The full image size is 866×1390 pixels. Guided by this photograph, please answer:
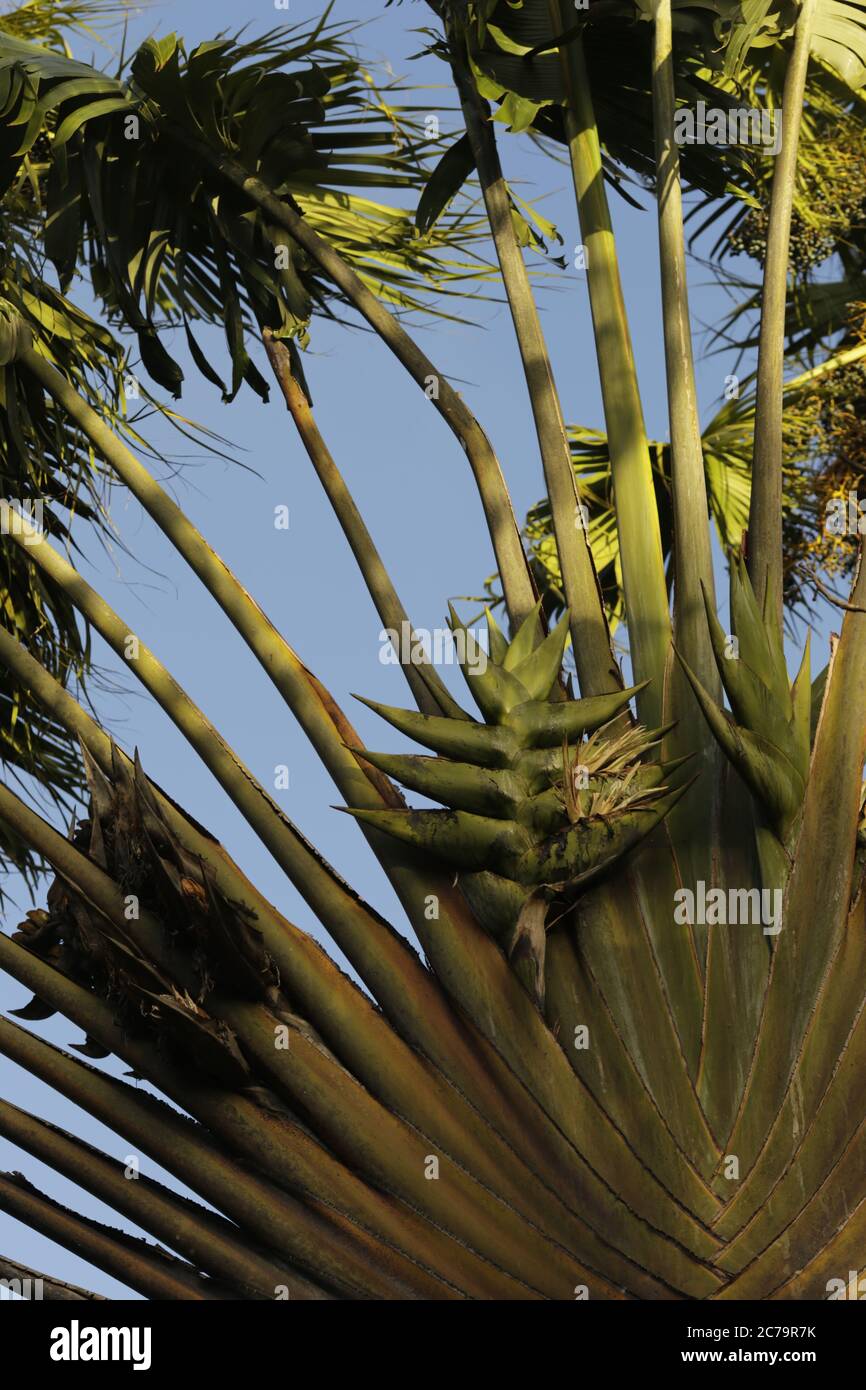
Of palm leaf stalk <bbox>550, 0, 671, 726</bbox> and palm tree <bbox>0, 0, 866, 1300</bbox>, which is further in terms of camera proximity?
palm leaf stalk <bbox>550, 0, 671, 726</bbox>

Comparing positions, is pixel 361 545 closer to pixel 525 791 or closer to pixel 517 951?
pixel 525 791

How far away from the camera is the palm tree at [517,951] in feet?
11.8

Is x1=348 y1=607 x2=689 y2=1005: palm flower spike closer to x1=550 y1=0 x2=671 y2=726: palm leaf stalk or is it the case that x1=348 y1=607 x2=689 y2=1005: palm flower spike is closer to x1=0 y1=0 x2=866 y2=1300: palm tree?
x1=0 y1=0 x2=866 y2=1300: palm tree

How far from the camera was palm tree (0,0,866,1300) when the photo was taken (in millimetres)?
3586

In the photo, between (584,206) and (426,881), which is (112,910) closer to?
(426,881)

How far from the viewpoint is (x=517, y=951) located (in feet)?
12.7

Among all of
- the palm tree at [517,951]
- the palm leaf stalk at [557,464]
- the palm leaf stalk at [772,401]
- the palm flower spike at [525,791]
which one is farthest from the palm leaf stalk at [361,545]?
the palm leaf stalk at [772,401]

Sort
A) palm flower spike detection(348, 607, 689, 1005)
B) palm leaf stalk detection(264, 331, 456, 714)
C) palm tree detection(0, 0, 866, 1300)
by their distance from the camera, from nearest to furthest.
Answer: palm tree detection(0, 0, 866, 1300)
palm flower spike detection(348, 607, 689, 1005)
palm leaf stalk detection(264, 331, 456, 714)

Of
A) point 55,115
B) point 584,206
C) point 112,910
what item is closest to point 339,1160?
point 112,910

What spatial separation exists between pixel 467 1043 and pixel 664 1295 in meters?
0.75

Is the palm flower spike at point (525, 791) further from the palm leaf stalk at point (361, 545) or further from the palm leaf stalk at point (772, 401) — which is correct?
the palm leaf stalk at point (772, 401)

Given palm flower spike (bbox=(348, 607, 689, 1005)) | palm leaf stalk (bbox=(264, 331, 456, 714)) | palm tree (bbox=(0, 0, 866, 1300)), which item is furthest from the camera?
palm leaf stalk (bbox=(264, 331, 456, 714))

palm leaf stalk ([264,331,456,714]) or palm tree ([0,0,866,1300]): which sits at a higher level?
palm leaf stalk ([264,331,456,714])

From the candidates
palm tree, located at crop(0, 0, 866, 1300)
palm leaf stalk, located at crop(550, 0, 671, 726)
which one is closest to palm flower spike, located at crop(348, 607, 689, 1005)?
palm tree, located at crop(0, 0, 866, 1300)
